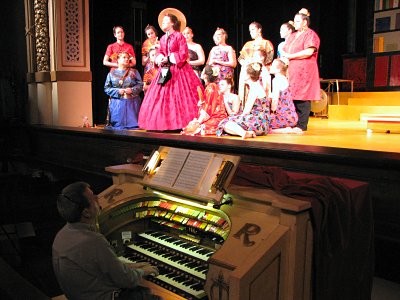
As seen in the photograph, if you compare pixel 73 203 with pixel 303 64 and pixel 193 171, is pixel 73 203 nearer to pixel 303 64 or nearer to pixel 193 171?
pixel 193 171

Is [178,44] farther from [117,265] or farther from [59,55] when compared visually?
[117,265]

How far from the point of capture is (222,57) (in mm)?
7336

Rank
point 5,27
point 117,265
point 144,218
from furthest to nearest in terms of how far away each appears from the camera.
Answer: point 5,27
point 144,218
point 117,265

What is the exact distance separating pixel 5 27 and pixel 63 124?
3582mm

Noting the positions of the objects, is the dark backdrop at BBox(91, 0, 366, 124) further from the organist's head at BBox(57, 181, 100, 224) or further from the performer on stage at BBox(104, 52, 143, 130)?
the organist's head at BBox(57, 181, 100, 224)

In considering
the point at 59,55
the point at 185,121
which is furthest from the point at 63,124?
the point at 185,121

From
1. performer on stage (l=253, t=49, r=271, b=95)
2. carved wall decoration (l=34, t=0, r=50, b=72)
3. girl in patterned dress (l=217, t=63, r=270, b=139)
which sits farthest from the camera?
carved wall decoration (l=34, t=0, r=50, b=72)

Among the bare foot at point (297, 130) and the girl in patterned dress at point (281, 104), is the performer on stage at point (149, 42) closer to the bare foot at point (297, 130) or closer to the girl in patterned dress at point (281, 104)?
the girl in patterned dress at point (281, 104)

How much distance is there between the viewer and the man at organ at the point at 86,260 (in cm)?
216

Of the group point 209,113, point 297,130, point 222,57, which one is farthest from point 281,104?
point 222,57

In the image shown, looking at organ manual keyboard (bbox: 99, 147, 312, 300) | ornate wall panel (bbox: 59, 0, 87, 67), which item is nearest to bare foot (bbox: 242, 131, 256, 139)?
organ manual keyboard (bbox: 99, 147, 312, 300)

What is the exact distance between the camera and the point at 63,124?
28.2 feet

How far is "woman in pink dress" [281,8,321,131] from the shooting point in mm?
6461

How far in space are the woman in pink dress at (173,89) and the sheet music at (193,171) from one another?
362 cm
